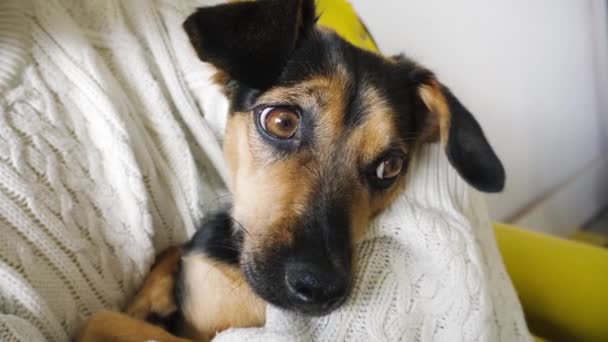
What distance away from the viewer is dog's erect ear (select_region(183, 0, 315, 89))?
41.3 inches

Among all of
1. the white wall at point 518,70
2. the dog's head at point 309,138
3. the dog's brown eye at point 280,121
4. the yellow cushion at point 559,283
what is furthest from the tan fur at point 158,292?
the white wall at point 518,70

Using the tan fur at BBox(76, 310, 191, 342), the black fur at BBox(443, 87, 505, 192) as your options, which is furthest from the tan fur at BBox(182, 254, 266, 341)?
the black fur at BBox(443, 87, 505, 192)

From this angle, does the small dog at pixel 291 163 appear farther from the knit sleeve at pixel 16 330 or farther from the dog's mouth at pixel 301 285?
the knit sleeve at pixel 16 330

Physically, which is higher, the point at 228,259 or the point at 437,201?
the point at 437,201

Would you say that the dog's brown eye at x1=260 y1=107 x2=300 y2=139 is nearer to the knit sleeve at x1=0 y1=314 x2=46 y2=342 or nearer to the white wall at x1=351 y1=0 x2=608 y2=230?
the knit sleeve at x1=0 y1=314 x2=46 y2=342

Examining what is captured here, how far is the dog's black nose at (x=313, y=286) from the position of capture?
38.0 inches

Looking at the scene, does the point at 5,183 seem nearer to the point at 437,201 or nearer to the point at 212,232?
the point at 212,232

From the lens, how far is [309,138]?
3.93 feet

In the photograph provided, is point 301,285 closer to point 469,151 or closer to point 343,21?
point 469,151

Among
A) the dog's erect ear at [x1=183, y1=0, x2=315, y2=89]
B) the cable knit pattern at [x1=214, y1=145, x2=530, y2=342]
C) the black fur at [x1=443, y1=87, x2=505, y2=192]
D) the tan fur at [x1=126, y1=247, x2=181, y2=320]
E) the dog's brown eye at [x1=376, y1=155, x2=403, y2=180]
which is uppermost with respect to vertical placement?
the dog's erect ear at [x1=183, y1=0, x2=315, y2=89]

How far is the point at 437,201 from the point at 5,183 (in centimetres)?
99

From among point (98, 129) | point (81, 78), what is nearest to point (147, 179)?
point (98, 129)

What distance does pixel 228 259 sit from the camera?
51.9 inches

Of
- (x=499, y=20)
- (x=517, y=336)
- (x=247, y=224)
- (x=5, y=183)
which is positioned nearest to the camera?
(x=5, y=183)
